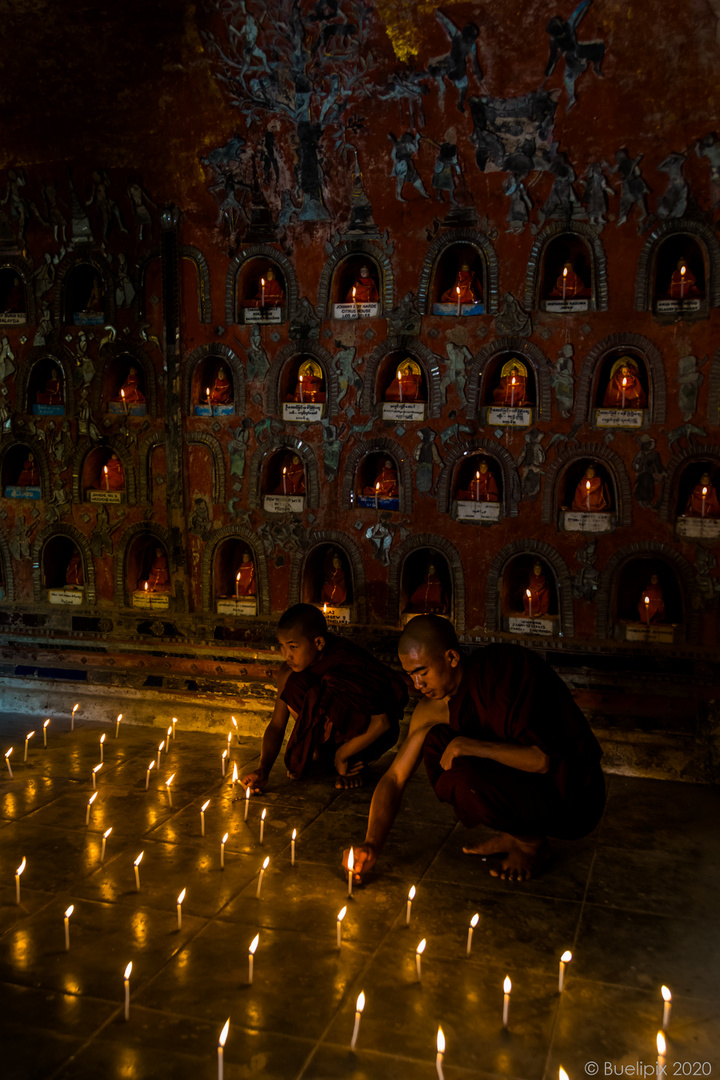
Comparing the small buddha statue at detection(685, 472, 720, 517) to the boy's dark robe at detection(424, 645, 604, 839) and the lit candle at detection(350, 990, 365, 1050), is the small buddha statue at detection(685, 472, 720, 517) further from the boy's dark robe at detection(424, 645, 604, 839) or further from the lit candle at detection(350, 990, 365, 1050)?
the lit candle at detection(350, 990, 365, 1050)

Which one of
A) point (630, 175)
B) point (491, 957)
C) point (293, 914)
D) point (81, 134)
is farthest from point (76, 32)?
point (491, 957)

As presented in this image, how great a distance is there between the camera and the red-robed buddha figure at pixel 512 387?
905 cm

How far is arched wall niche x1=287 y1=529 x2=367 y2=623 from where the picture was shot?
380 inches

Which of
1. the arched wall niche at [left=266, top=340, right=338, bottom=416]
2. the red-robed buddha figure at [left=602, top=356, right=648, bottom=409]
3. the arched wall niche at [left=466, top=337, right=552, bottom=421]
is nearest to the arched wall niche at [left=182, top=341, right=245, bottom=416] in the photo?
the arched wall niche at [left=266, top=340, right=338, bottom=416]

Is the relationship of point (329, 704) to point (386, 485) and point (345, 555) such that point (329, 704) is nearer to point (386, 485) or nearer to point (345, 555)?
point (345, 555)

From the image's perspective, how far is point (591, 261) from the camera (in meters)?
8.73

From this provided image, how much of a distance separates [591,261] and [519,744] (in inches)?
196

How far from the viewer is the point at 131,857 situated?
664 centimetres

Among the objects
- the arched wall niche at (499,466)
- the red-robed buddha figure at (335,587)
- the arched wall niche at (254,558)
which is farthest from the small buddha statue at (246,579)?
the arched wall niche at (499,466)

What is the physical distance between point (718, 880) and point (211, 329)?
7176mm

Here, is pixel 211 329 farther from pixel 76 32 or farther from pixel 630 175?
pixel 630 175

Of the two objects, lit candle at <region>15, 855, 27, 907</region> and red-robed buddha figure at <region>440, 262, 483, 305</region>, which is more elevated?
red-robed buddha figure at <region>440, 262, 483, 305</region>

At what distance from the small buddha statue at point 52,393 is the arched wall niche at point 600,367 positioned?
5904mm

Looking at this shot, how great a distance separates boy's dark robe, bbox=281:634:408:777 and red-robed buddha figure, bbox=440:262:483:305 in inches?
144
